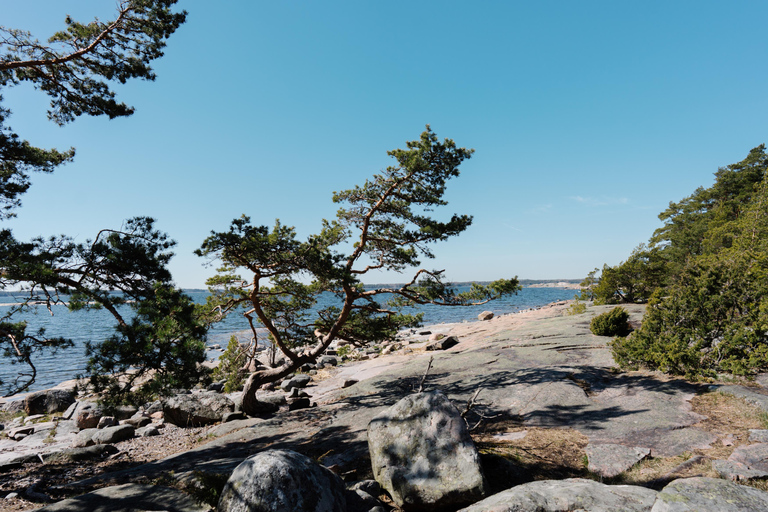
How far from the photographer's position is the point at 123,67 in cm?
775

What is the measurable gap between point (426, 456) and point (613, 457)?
3.15 meters

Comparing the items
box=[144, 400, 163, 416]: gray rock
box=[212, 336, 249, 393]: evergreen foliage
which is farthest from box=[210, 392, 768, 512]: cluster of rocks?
box=[144, 400, 163, 416]: gray rock

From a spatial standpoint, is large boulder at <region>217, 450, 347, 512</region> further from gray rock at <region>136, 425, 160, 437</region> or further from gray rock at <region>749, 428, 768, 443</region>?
gray rock at <region>136, 425, 160, 437</region>

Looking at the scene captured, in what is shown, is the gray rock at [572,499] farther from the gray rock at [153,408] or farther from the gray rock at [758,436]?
the gray rock at [153,408]

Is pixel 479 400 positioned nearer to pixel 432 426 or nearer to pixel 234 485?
pixel 432 426

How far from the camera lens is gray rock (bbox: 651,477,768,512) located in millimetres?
3066

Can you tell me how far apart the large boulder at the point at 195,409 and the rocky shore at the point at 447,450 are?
0.04m

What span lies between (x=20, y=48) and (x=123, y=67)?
165 centimetres

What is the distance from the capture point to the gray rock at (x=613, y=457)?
5.18 metres

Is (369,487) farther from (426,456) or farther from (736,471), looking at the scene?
(736,471)

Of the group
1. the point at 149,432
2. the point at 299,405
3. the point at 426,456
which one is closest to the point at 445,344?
the point at 299,405

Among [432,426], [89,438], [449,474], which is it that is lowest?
[89,438]

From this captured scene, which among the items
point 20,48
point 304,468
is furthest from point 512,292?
point 20,48

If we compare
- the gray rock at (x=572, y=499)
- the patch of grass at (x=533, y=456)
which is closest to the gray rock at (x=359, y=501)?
A: the gray rock at (x=572, y=499)
